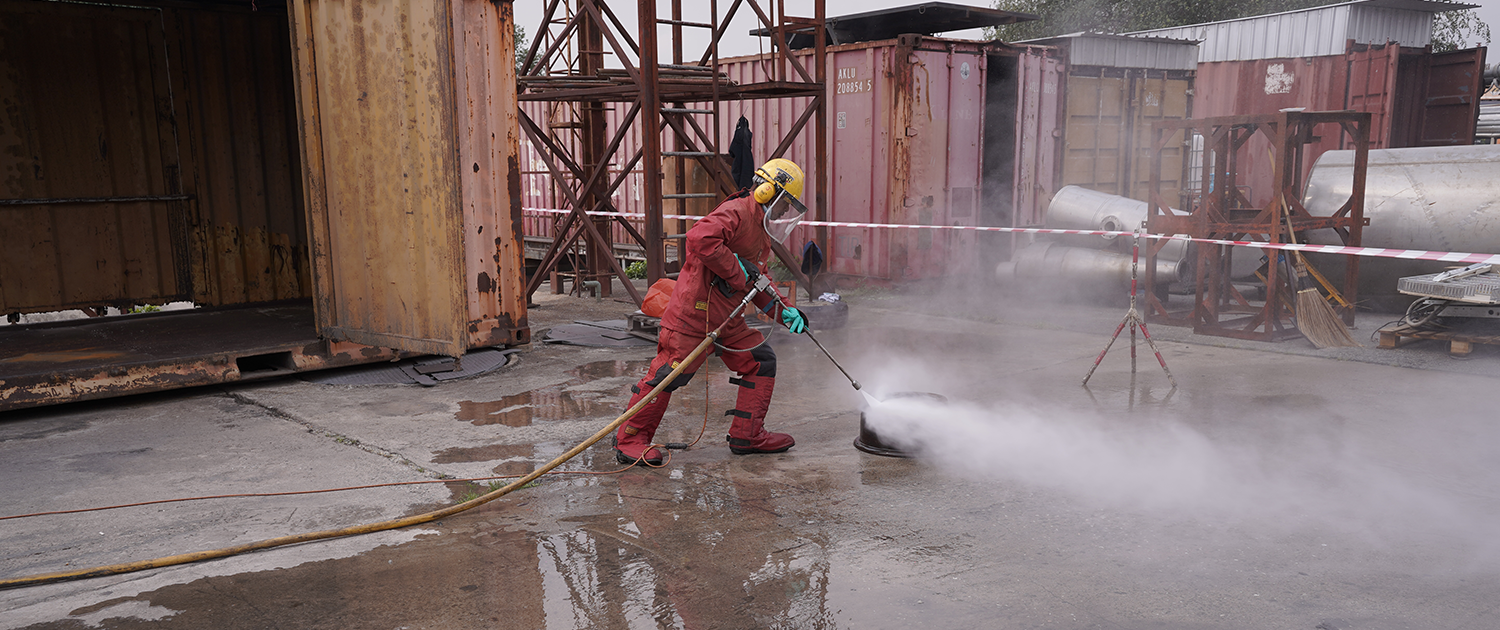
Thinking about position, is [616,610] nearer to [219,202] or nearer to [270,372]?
[270,372]

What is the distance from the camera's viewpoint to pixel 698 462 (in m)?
5.04

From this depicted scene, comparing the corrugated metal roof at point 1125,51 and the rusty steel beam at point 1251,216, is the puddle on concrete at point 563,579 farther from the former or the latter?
the corrugated metal roof at point 1125,51

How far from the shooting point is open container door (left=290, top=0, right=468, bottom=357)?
6203mm

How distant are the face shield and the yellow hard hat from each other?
29mm

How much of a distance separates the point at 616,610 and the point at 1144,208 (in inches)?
387

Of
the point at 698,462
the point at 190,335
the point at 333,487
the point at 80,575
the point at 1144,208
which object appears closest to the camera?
the point at 80,575

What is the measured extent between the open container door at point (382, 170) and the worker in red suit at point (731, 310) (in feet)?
6.65

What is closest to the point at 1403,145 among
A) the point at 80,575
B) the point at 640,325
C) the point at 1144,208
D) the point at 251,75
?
the point at 1144,208

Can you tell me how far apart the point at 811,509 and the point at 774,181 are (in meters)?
1.69

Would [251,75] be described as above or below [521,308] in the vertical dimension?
above

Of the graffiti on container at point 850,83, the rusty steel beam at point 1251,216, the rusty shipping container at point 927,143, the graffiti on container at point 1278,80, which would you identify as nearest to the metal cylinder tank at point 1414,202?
the rusty steel beam at point 1251,216

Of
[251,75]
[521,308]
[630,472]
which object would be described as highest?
[251,75]

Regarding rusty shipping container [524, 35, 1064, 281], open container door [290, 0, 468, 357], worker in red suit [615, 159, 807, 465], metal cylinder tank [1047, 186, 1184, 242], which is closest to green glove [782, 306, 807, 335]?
worker in red suit [615, 159, 807, 465]

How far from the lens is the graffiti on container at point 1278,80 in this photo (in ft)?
51.1
